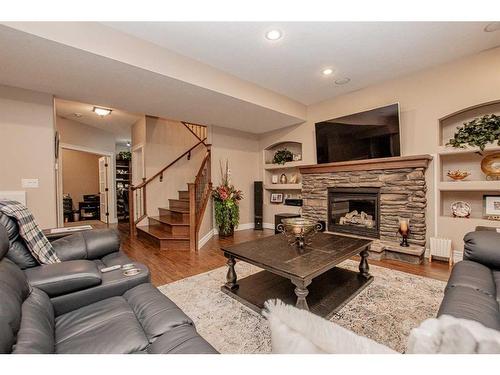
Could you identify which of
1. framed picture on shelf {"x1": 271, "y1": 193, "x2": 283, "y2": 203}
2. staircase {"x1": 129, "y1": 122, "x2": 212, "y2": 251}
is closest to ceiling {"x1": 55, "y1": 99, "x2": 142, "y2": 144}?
staircase {"x1": 129, "y1": 122, "x2": 212, "y2": 251}

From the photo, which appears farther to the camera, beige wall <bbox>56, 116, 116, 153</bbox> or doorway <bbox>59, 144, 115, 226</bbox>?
doorway <bbox>59, 144, 115, 226</bbox>

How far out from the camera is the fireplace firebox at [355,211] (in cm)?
387

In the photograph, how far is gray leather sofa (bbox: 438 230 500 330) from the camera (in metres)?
1.13

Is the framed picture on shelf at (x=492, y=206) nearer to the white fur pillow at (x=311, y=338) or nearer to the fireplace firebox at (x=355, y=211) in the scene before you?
the fireplace firebox at (x=355, y=211)

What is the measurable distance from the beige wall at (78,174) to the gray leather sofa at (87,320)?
822 centimetres

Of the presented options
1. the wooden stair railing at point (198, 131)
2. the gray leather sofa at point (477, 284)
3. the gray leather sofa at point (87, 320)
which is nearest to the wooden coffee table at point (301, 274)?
the gray leather sofa at point (477, 284)

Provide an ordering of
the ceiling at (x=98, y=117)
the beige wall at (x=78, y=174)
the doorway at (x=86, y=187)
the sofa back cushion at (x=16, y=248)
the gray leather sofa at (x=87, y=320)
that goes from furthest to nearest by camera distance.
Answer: the beige wall at (x=78, y=174) < the doorway at (x=86, y=187) < the ceiling at (x=98, y=117) < the sofa back cushion at (x=16, y=248) < the gray leather sofa at (x=87, y=320)

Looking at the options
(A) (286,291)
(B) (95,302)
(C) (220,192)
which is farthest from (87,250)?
(C) (220,192)

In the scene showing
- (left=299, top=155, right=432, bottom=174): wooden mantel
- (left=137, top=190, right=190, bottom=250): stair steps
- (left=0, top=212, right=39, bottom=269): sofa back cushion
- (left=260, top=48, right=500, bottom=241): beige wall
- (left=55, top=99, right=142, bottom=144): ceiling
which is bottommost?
(left=137, top=190, right=190, bottom=250): stair steps

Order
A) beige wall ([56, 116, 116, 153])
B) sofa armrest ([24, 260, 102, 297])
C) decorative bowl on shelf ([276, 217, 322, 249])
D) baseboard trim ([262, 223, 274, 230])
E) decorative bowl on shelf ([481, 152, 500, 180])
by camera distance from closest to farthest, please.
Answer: sofa armrest ([24, 260, 102, 297]), decorative bowl on shelf ([276, 217, 322, 249]), decorative bowl on shelf ([481, 152, 500, 180]), beige wall ([56, 116, 116, 153]), baseboard trim ([262, 223, 274, 230])

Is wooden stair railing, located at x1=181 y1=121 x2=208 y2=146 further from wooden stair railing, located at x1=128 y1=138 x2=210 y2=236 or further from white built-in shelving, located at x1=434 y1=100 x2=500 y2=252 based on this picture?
white built-in shelving, located at x1=434 y1=100 x2=500 y2=252

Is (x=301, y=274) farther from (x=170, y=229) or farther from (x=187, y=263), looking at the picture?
(x=170, y=229)

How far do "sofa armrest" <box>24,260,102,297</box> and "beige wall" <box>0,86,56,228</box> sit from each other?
228cm

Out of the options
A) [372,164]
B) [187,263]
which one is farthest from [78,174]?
[372,164]
